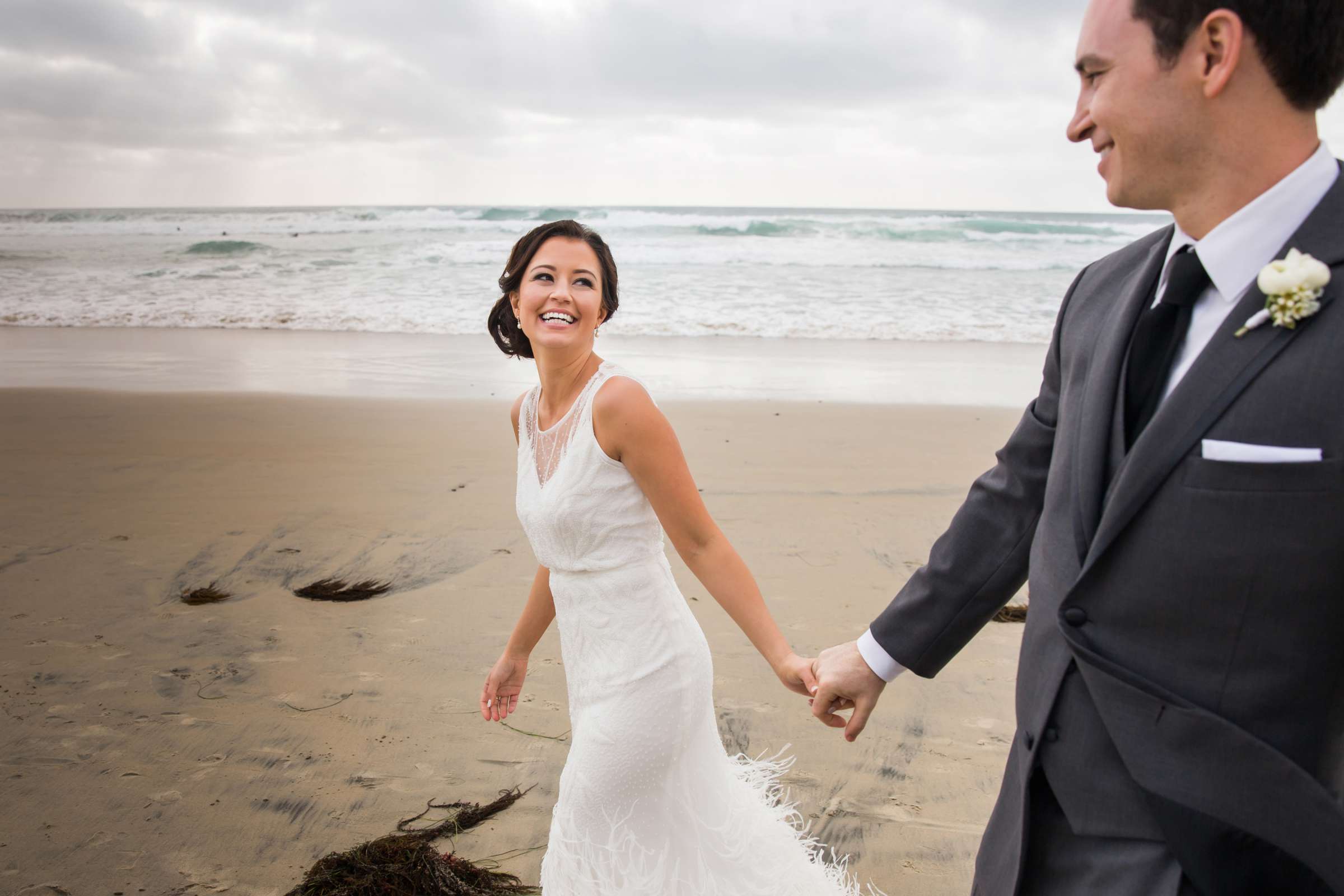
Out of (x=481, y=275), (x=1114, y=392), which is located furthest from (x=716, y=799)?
(x=481, y=275)

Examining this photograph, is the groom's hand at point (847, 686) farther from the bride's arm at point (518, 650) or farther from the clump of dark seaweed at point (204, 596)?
the clump of dark seaweed at point (204, 596)

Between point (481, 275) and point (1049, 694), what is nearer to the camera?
point (1049, 694)

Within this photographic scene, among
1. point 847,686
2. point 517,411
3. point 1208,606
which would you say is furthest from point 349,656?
point 1208,606

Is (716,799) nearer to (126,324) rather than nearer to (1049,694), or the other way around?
(1049,694)

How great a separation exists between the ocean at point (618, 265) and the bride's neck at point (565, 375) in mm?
13136

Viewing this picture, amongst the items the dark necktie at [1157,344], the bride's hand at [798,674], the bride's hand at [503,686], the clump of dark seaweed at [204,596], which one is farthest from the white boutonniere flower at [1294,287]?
the clump of dark seaweed at [204,596]

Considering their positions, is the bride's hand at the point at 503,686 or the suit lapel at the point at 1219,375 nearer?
the suit lapel at the point at 1219,375

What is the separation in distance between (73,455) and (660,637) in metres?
7.03

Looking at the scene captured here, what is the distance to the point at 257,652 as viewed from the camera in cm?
470

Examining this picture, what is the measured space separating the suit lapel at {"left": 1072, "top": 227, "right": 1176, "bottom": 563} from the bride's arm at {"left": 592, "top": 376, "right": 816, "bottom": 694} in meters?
1.22

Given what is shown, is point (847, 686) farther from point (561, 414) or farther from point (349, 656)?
point (349, 656)

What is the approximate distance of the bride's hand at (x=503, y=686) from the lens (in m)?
3.20

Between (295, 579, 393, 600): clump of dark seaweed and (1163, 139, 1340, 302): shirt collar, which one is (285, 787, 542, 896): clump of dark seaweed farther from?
(1163, 139, 1340, 302): shirt collar

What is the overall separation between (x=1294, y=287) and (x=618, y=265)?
70.9ft
